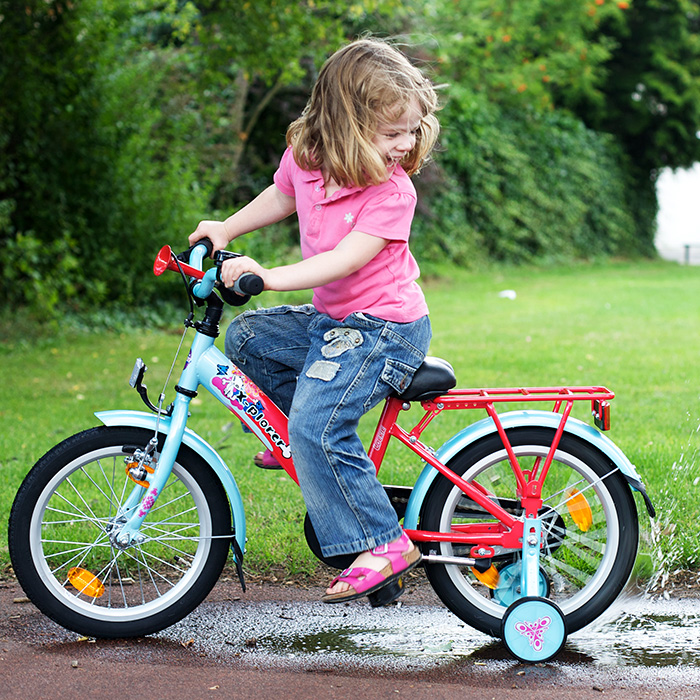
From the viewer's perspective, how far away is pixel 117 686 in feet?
9.12

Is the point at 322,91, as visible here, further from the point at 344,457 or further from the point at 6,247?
the point at 6,247

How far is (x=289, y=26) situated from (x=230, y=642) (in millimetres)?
9185

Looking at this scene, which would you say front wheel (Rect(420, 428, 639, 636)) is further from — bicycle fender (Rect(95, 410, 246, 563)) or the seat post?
bicycle fender (Rect(95, 410, 246, 563))

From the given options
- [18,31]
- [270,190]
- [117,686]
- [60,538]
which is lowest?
[117,686]

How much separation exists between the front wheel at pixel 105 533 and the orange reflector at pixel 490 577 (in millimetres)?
858

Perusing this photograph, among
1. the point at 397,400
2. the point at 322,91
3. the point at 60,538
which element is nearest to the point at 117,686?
the point at 60,538

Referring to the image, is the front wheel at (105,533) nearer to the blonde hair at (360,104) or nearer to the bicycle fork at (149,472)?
the bicycle fork at (149,472)

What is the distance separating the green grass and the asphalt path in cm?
42

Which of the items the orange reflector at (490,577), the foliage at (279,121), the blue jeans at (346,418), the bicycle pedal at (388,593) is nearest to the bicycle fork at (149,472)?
the blue jeans at (346,418)

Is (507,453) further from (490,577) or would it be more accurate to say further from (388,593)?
(388,593)

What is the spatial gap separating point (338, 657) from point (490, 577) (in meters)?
0.57

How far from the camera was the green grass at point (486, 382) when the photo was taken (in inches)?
162

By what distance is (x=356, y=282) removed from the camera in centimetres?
298

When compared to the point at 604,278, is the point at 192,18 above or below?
above
